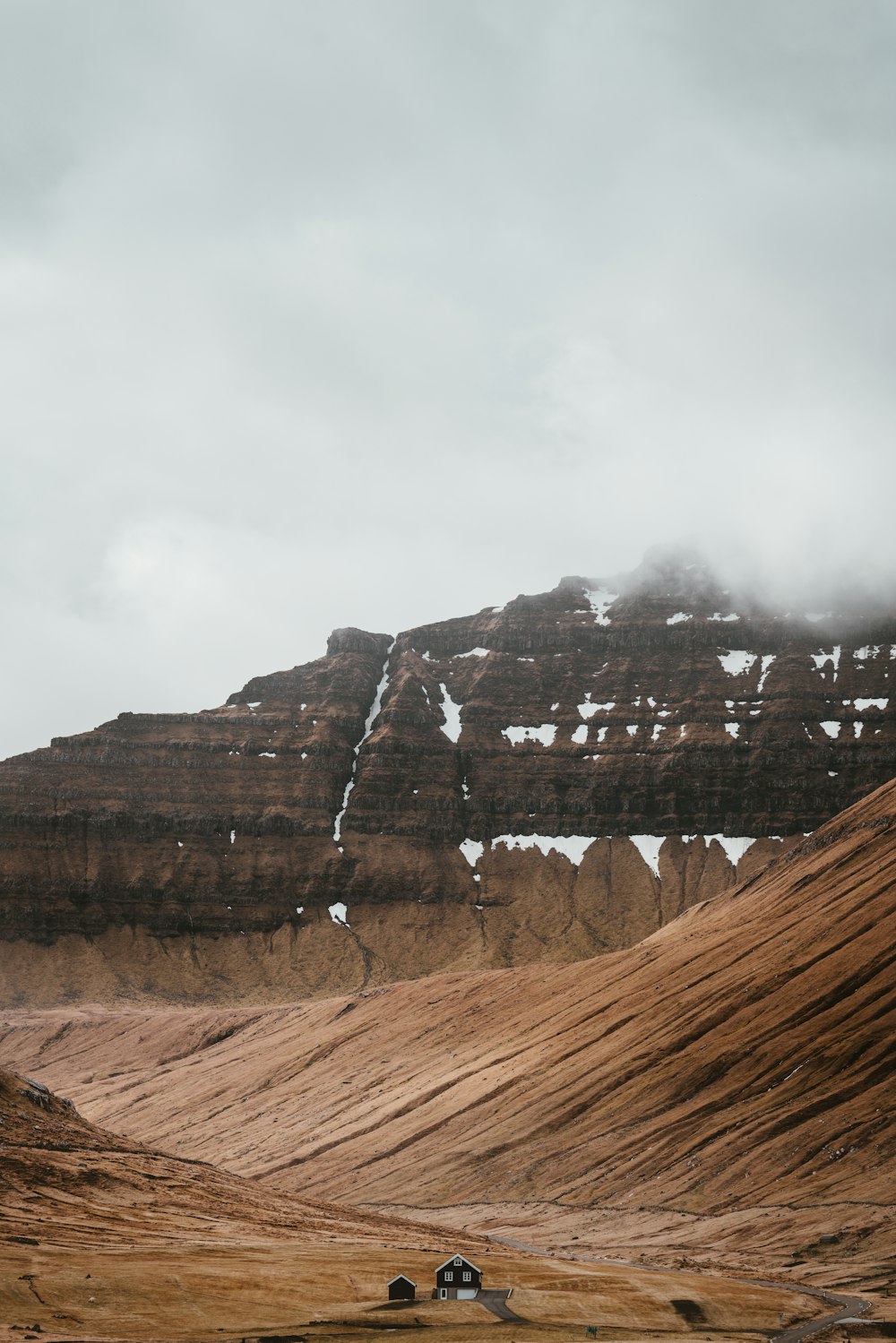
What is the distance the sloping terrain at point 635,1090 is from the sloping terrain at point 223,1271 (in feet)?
51.3

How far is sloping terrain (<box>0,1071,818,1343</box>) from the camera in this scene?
57.1 m

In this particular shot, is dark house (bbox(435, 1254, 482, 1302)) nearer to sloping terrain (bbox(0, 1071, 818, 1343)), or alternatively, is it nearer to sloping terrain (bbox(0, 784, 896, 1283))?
sloping terrain (bbox(0, 1071, 818, 1343))

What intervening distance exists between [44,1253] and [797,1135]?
5819 centimetres

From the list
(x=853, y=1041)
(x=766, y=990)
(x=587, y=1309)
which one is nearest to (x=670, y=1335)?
(x=587, y=1309)

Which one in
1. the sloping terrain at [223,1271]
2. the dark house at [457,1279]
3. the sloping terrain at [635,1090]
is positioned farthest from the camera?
the sloping terrain at [635,1090]

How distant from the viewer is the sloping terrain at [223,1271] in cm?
5709

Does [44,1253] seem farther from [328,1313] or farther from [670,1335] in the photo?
[670,1335]

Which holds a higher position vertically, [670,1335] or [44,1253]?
[44,1253]

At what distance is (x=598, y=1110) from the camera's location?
11212 cm

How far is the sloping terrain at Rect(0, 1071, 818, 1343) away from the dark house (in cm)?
108

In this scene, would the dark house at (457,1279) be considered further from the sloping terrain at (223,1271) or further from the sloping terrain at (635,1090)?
the sloping terrain at (635,1090)

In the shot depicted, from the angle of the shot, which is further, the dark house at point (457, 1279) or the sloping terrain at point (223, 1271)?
the dark house at point (457, 1279)

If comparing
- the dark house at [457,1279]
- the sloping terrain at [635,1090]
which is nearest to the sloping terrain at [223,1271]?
the dark house at [457,1279]

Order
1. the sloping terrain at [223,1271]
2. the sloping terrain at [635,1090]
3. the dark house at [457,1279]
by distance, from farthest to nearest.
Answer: the sloping terrain at [635,1090], the dark house at [457,1279], the sloping terrain at [223,1271]
